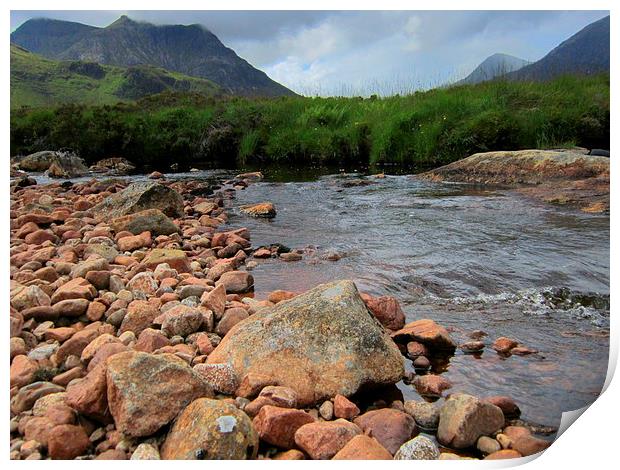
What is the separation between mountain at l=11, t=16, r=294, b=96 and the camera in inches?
112

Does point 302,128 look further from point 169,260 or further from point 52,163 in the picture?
point 169,260

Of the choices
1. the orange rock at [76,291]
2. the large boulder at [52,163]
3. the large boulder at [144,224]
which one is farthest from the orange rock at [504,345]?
the large boulder at [52,163]

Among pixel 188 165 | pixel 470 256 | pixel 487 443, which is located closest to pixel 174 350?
pixel 487 443

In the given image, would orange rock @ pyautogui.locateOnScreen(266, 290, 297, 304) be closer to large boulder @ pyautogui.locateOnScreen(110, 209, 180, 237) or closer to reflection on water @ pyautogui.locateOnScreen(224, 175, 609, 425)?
reflection on water @ pyautogui.locateOnScreen(224, 175, 609, 425)

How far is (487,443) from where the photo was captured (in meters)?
1.96

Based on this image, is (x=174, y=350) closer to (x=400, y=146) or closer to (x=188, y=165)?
(x=400, y=146)

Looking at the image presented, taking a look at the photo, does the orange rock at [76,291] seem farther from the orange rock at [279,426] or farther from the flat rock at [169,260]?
the orange rock at [279,426]

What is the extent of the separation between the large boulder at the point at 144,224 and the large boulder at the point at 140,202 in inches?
18.3

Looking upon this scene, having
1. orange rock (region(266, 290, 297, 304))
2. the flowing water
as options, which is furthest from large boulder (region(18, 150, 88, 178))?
orange rock (region(266, 290, 297, 304))

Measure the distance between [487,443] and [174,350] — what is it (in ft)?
5.22

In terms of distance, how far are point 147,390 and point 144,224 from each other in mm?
3820

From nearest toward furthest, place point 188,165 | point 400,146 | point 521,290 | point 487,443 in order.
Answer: point 487,443, point 521,290, point 400,146, point 188,165

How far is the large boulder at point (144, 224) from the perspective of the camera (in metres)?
5.40
